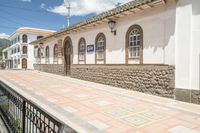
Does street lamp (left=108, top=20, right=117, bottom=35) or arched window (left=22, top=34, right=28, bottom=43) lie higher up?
arched window (left=22, top=34, right=28, bottom=43)

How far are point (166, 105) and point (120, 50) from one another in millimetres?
4682

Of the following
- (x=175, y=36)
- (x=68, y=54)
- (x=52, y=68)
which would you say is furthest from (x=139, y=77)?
(x=52, y=68)

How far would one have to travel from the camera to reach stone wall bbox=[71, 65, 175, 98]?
311 inches

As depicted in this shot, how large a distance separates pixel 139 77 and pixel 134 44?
182 cm

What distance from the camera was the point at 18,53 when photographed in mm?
A: 39125

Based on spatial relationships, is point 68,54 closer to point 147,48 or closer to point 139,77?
point 139,77

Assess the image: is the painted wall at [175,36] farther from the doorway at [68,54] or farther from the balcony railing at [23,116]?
the doorway at [68,54]

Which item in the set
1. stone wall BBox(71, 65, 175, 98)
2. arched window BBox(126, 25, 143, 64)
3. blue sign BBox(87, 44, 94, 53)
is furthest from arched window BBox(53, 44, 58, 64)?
arched window BBox(126, 25, 143, 64)

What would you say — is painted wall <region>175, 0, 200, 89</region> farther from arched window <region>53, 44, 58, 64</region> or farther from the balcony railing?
arched window <region>53, 44, 58, 64</region>

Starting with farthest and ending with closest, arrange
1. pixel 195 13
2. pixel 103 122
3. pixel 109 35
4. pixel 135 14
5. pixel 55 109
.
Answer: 1. pixel 109 35
2. pixel 135 14
3. pixel 195 13
4. pixel 55 109
5. pixel 103 122

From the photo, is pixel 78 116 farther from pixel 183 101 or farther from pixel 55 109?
pixel 183 101

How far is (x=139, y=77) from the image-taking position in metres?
9.17

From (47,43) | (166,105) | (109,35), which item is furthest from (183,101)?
(47,43)

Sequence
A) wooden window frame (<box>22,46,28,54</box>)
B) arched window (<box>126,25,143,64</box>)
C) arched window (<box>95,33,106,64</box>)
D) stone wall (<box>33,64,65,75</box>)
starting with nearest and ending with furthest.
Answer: arched window (<box>126,25,143,64</box>) → arched window (<box>95,33,106,64</box>) → stone wall (<box>33,64,65,75</box>) → wooden window frame (<box>22,46,28,54</box>)
